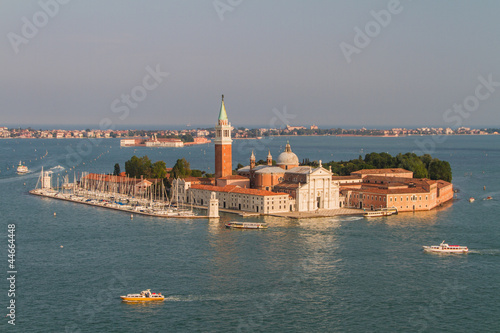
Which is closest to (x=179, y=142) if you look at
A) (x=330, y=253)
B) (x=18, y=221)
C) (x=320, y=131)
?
(x=320, y=131)

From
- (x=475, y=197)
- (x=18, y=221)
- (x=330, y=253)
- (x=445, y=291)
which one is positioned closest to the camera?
(x=445, y=291)

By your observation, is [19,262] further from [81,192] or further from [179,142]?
[179,142]

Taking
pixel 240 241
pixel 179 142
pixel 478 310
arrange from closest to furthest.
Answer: pixel 478 310, pixel 240 241, pixel 179 142

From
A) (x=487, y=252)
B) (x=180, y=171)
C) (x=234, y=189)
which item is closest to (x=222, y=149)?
(x=180, y=171)

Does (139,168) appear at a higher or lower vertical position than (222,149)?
lower

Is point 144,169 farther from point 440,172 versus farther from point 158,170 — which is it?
point 440,172

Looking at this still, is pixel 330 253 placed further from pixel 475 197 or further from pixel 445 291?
pixel 475 197

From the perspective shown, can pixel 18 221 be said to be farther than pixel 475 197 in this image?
No
